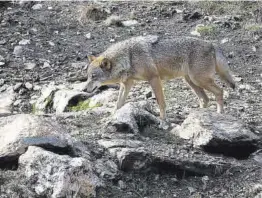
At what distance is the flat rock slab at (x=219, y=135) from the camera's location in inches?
335

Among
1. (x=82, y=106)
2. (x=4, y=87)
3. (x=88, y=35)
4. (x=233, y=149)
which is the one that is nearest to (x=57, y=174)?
(x=233, y=149)

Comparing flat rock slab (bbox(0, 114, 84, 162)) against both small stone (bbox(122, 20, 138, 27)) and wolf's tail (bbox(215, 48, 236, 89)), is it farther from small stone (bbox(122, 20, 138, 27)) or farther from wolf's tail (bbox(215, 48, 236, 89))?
small stone (bbox(122, 20, 138, 27))

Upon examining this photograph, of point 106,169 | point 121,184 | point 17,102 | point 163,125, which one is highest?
point 163,125

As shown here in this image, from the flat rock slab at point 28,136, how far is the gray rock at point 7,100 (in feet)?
12.2

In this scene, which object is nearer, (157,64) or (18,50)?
(157,64)

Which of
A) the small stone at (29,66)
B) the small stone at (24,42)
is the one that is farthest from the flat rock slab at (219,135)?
the small stone at (24,42)

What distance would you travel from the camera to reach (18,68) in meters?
14.2

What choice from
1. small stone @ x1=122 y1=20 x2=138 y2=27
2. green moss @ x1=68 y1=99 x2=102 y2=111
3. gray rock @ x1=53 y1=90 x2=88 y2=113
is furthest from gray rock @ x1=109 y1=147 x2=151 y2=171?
small stone @ x1=122 y1=20 x2=138 y2=27

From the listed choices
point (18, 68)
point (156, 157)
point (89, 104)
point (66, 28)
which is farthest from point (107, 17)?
point (156, 157)

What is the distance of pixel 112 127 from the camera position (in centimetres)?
900

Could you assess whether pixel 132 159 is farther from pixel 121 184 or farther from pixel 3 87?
pixel 3 87

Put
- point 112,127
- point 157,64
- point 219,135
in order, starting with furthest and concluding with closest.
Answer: point 157,64, point 112,127, point 219,135

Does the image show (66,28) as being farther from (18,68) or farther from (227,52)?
(227,52)

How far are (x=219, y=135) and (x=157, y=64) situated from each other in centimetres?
267
